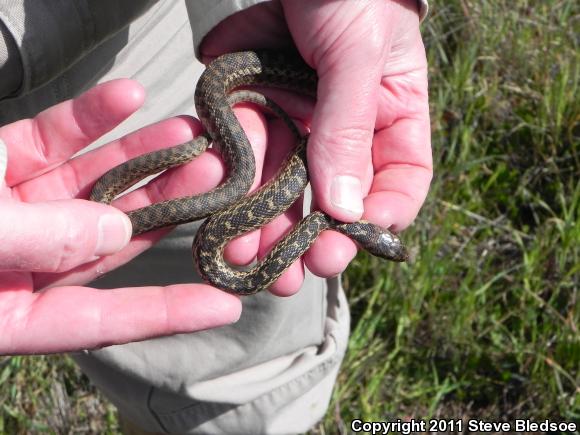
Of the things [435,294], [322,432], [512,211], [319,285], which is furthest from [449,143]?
[322,432]

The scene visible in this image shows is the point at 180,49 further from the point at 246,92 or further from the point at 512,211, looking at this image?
the point at 512,211

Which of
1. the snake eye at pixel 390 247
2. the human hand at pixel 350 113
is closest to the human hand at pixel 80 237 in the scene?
the human hand at pixel 350 113

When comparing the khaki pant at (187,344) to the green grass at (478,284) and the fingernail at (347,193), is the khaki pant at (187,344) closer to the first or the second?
the green grass at (478,284)

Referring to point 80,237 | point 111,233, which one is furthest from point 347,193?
point 80,237

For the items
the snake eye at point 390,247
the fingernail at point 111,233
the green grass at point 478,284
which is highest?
the fingernail at point 111,233

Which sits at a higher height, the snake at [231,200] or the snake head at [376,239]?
the snake at [231,200]

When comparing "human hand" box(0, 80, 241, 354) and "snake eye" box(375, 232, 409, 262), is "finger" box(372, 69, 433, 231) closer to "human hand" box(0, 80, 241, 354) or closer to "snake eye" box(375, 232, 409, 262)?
"snake eye" box(375, 232, 409, 262)

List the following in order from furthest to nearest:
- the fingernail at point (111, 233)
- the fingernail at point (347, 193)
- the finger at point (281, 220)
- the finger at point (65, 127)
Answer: the finger at point (281, 220), the fingernail at point (347, 193), the finger at point (65, 127), the fingernail at point (111, 233)
